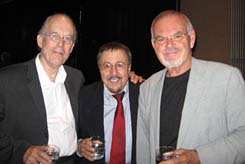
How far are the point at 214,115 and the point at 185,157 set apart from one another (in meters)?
0.36

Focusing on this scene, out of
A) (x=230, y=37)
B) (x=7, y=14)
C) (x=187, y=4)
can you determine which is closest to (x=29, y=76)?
(x=230, y=37)

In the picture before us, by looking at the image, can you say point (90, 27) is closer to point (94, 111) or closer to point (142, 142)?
point (94, 111)

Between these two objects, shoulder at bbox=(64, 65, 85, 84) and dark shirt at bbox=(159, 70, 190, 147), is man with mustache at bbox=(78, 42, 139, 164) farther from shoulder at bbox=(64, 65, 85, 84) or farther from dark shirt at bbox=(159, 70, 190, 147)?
dark shirt at bbox=(159, 70, 190, 147)

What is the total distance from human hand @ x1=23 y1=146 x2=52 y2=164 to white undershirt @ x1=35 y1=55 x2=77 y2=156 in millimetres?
327

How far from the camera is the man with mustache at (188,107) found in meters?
1.71

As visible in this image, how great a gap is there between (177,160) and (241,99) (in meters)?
0.56

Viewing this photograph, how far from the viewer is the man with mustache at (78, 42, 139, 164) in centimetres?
227

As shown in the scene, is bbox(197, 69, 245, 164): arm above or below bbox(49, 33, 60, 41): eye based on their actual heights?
below

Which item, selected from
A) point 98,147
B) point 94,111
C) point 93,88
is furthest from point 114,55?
point 98,147

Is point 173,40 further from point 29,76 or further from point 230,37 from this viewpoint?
point 230,37

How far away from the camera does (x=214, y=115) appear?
71.0 inches

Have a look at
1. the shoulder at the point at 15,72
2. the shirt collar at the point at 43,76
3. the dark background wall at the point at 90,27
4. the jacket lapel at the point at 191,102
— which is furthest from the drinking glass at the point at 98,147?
the dark background wall at the point at 90,27

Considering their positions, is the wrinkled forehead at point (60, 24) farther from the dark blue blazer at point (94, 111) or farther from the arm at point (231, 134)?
the arm at point (231, 134)

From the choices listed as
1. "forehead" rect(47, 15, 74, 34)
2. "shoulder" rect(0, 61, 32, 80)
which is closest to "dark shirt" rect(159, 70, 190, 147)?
"forehead" rect(47, 15, 74, 34)
